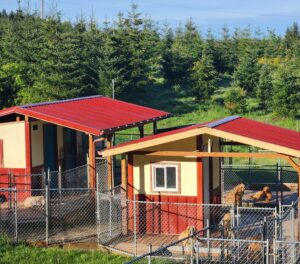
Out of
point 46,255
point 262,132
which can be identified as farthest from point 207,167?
point 46,255

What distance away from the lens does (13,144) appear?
1944cm

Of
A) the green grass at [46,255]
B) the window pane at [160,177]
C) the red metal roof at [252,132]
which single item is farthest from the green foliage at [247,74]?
the green grass at [46,255]

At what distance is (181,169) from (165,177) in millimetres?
515

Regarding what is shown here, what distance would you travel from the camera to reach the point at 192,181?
16.1 metres

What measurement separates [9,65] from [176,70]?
14.1 m

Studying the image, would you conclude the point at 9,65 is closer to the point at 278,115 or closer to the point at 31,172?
the point at 278,115

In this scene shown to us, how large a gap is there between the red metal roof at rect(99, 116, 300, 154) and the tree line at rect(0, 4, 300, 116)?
21734mm

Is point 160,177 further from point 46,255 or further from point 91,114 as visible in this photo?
point 91,114

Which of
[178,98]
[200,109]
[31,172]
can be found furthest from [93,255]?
[178,98]

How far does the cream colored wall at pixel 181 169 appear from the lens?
16109 millimetres

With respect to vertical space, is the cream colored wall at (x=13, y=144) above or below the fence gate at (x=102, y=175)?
above

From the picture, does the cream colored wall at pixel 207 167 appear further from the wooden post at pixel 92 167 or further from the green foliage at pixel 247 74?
the green foliage at pixel 247 74

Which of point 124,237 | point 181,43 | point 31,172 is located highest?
point 181,43

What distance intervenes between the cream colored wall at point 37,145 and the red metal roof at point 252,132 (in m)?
4.49
